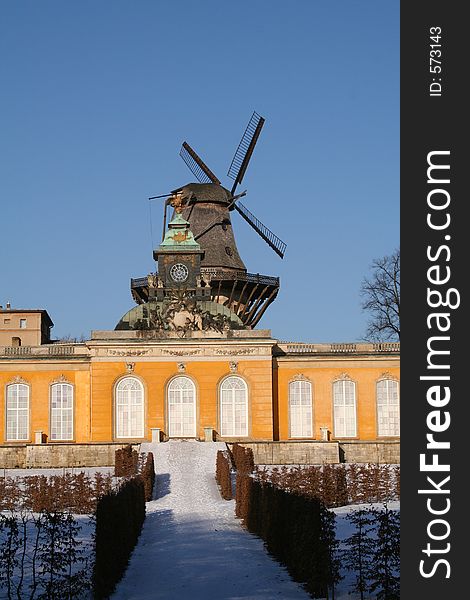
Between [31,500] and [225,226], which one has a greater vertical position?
[225,226]

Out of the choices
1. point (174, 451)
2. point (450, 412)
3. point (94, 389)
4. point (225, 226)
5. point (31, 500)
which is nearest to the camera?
point (450, 412)

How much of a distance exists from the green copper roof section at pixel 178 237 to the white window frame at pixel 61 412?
7733 millimetres

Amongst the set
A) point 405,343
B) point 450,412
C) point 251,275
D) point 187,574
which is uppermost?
point 251,275

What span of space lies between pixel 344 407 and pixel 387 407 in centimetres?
173

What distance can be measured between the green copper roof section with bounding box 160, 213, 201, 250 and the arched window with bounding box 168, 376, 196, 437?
7.46 meters

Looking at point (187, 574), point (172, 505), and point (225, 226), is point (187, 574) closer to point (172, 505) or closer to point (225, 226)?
point (172, 505)

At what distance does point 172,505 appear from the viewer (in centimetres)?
2808

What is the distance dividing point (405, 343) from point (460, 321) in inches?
21.5

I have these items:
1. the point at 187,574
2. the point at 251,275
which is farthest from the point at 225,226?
the point at 187,574

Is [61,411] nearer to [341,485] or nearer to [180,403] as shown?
[180,403]

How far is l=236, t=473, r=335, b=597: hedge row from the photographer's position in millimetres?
16141

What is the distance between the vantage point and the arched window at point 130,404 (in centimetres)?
4212

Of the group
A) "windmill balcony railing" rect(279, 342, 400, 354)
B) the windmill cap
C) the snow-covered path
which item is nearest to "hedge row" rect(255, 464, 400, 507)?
the snow-covered path

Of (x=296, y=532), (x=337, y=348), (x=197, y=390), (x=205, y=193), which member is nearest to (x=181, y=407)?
(x=197, y=390)
